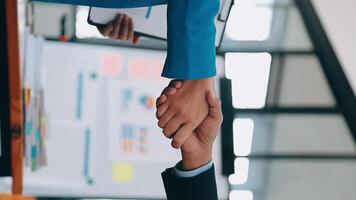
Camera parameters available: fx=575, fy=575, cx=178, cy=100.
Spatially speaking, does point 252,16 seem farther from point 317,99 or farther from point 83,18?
point 83,18

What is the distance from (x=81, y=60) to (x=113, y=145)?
25 centimetres

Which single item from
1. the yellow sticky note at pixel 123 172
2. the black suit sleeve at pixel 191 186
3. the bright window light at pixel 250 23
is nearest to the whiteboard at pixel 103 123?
the yellow sticky note at pixel 123 172

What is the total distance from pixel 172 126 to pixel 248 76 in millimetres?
1102

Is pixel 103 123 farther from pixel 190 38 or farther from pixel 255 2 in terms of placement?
pixel 190 38

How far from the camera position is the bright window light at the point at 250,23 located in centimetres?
174

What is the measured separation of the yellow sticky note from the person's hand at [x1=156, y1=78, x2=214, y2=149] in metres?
0.89

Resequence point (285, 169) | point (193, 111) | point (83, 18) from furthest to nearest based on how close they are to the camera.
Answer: point (285, 169) < point (83, 18) < point (193, 111)

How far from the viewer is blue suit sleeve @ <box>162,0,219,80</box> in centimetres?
62

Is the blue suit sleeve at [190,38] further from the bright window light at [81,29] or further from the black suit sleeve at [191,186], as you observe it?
the bright window light at [81,29]

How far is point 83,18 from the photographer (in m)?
1.44

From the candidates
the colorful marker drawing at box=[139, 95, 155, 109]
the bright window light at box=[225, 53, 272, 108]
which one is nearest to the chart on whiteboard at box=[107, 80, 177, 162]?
the colorful marker drawing at box=[139, 95, 155, 109]

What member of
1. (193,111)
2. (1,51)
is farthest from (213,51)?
(1,51)

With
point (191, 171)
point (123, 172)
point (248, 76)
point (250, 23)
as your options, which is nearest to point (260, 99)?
point (248, 76)

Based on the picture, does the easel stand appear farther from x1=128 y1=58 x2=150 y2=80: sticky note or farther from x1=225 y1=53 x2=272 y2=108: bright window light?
x1=225 y1=53 x2=272 y2=108: bright window light
